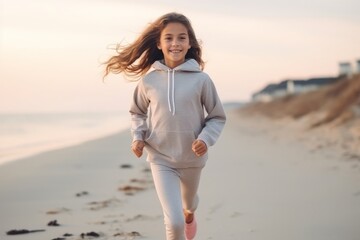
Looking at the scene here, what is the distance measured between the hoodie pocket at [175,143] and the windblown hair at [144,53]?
696 millimetres

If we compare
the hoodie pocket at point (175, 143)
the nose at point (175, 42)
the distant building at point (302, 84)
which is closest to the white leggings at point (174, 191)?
the hoodie pocket at point (175, 143)

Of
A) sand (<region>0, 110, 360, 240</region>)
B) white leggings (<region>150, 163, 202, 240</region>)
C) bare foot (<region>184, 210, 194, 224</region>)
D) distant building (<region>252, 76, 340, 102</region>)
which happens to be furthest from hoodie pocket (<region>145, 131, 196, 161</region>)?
distant building (<region>252, 76, 340, 102</region>)

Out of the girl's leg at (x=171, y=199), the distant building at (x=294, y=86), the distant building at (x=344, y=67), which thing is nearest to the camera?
the girl's leg at (x=171, y=199)

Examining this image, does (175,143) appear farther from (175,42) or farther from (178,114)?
(175,42)

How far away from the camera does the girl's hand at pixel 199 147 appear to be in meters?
3.15

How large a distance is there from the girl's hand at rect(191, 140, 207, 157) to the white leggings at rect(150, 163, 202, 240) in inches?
9.5

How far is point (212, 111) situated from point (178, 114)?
0.29m

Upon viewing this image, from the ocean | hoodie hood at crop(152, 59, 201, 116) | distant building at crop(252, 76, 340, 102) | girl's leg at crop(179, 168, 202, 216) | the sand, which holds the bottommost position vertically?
distant building at crop(252, 76, 340, 102)

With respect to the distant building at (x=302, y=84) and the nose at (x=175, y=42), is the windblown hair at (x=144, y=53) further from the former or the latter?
the distant building at (x=302, y=84)

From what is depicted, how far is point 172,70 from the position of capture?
338 centimetres

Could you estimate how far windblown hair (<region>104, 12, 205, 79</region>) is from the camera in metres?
3.56

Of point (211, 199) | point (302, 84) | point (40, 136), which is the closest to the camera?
point (211, 199)

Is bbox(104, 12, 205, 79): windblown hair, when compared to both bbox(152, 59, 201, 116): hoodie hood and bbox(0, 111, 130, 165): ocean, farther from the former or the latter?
bbox(0, 111, 130, 165): ocean

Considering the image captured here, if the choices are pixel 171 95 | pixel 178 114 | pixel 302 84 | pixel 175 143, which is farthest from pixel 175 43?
pixel 302 84
